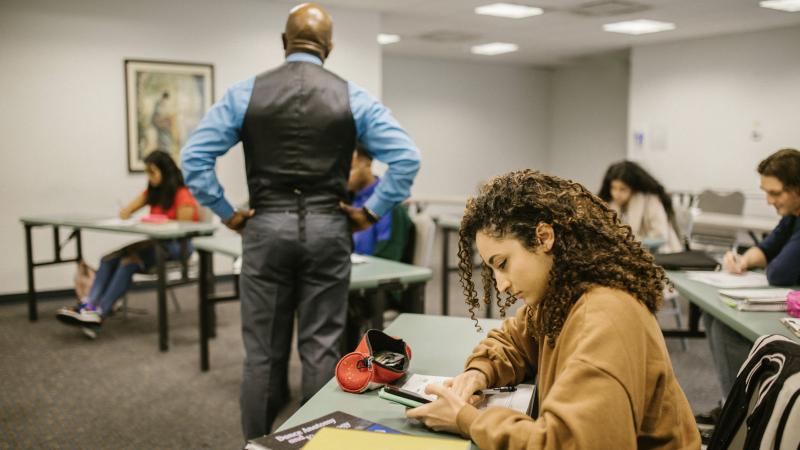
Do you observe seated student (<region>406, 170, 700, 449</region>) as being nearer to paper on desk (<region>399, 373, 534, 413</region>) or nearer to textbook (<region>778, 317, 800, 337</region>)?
paper on desk (<region>399, 373, 534, 413</region>)

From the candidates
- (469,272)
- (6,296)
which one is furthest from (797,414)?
(6,296)

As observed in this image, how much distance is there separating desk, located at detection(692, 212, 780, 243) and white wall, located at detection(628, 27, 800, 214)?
134 cm

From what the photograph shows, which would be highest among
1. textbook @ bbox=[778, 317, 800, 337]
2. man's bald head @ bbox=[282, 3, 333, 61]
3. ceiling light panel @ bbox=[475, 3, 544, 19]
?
ceiling light panel @ bbox=[475, 3, 544, 19]

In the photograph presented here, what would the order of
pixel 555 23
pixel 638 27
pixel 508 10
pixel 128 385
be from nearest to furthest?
1. pixel 128 385
2. pixel 508 10
3. pixel 555 23
4. pixel 638 27

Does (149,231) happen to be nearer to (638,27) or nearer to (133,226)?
(133,226)

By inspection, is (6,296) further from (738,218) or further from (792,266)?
(738,218)

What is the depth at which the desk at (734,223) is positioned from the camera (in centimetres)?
563

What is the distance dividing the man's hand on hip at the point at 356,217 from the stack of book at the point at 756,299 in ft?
4.09

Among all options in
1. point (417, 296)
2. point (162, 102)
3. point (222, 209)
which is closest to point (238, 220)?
point (222, 209)

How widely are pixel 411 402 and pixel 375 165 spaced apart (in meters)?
5.68

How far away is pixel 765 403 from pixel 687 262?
6.16 feet

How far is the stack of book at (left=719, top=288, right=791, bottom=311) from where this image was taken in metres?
2.09

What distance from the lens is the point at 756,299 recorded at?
210 centimetres

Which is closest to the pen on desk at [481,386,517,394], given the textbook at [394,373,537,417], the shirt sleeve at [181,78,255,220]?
the textbook at [394,373,537,417]
